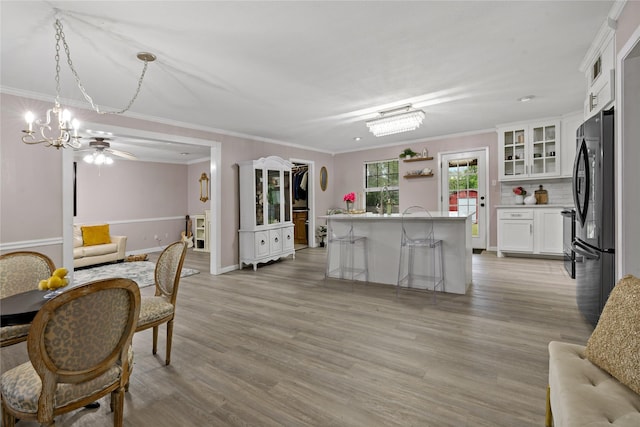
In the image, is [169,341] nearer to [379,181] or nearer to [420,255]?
[420,255]

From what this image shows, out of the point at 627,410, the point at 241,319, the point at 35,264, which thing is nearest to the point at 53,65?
the point at 35,264

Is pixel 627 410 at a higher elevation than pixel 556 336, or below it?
higher

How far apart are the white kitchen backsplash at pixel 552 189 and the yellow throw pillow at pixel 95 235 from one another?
8032mm

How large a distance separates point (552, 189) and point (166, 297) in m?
6.45

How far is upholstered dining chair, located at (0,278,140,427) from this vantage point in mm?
1170

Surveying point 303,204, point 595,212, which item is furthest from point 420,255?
point 303,204

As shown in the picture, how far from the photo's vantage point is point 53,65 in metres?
2.75

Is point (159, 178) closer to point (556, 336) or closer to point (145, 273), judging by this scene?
point (145, 273)

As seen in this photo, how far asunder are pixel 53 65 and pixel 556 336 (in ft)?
16.3

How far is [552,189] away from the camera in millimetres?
5586

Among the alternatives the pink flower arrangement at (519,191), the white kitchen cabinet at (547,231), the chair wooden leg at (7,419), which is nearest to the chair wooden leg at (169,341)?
the chair wooden leg at (7,419)

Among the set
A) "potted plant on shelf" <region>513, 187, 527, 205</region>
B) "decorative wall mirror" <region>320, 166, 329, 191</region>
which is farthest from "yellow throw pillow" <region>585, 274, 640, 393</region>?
"decorative wall mirror" <region>320, 166, 329, 191</region>

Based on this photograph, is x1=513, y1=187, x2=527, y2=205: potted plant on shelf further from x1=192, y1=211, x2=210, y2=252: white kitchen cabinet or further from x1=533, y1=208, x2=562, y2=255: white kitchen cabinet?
x1=192, y1=211, x2=210, y2=252: white kitchen cabinet

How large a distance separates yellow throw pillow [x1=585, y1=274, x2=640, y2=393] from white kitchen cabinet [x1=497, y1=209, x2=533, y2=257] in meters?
4.66
